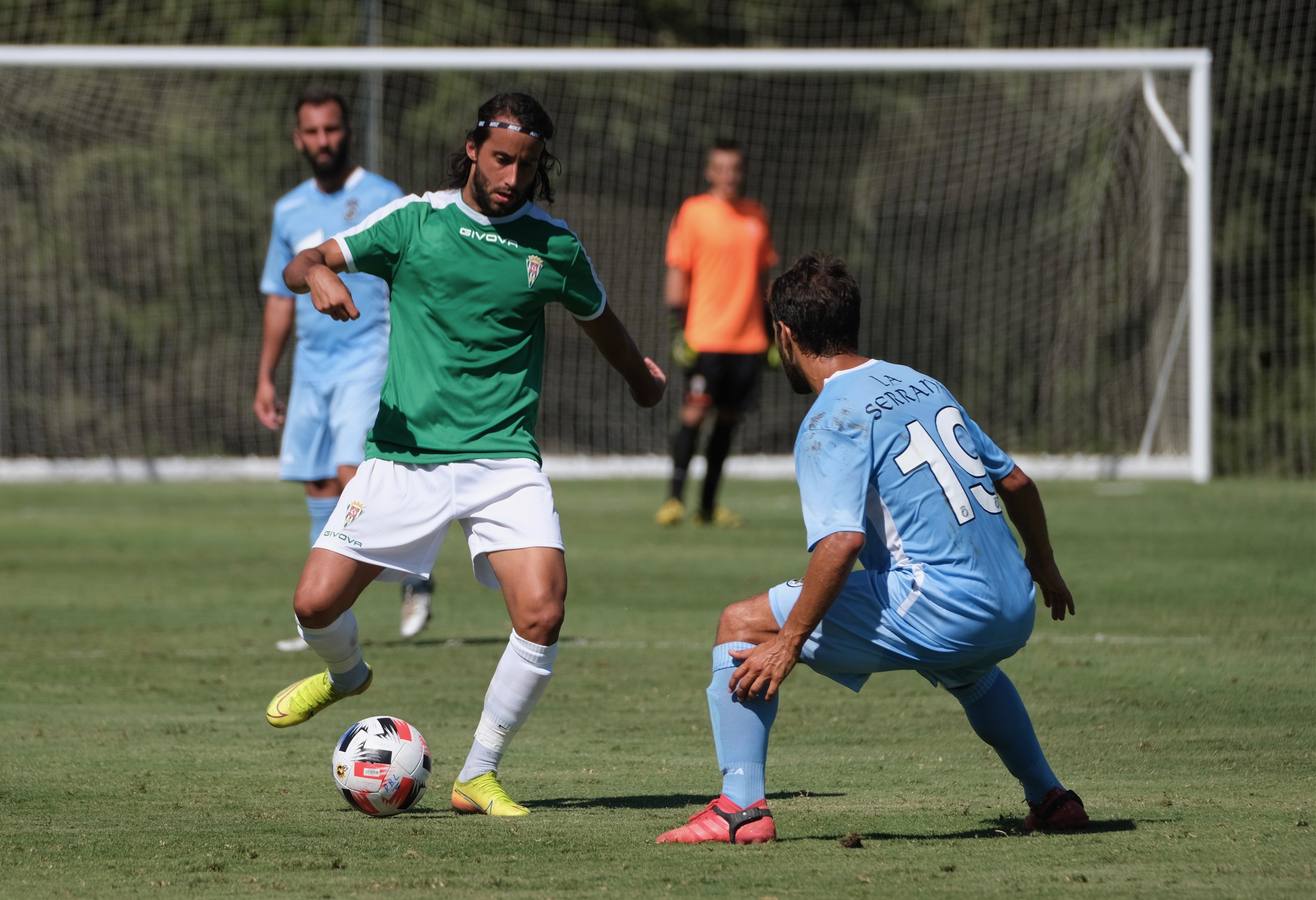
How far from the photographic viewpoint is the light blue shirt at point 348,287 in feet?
28.1

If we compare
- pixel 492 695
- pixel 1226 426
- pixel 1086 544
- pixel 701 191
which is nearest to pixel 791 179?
pixel 701 191

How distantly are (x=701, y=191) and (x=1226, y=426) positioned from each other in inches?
243

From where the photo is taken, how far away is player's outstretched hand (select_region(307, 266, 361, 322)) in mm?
5328

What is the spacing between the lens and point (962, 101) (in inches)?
826

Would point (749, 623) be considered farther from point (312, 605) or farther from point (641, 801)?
point (312, 605)

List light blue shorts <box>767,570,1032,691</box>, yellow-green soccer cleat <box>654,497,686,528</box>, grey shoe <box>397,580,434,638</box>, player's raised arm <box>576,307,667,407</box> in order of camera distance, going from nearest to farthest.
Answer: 1. light blue shorts <box>767,570,1032,691</box>
2. player's raised arm <box>576,307,667,407</box>
3. grey shoe <box>397,580,434,638</box>
4. yellow-green soccer cleat <box>654,497,686,528</box>

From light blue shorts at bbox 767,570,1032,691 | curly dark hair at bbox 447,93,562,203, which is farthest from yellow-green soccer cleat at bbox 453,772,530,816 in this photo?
curly dark hair at bbox 447,93,562,203

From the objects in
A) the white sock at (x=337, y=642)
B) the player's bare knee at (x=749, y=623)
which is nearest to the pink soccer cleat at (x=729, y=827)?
the player's bare knee at (x=749, y=623)

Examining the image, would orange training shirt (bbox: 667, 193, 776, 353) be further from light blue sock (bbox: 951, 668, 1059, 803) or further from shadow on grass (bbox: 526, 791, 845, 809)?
light blue sock (bbox: 951, 668, 1059, 803)

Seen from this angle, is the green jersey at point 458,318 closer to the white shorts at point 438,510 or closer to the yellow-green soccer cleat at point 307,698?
the white shorts at point 438,510

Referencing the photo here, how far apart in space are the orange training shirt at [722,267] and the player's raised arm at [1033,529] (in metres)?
9.54

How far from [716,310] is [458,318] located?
903 cm

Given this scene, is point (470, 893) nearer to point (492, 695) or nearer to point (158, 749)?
point (492, 695)

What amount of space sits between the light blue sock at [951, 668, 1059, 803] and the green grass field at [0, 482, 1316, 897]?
0.15 metres
